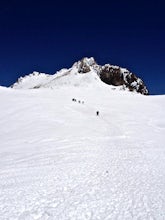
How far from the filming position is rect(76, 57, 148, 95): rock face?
18088 centimetres

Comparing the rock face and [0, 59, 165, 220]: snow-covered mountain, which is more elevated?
the rock face

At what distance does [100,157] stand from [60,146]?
452 cm

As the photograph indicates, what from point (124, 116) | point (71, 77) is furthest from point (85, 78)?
point (124, 116)

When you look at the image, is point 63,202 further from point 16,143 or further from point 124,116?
point 124,116

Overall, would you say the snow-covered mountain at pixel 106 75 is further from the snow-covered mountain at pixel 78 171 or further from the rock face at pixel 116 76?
the snow-covered mountain at pixel 78 171

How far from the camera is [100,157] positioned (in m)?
18.7

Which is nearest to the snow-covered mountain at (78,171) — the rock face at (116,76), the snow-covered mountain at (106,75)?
the snow-covered mountain at (106,75)

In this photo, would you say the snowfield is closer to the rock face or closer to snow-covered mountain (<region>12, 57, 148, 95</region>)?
snow-covered mountain (<region>12, 57, 148, 95</region>)

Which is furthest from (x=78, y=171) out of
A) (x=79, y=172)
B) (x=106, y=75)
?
(x=106, y=75)

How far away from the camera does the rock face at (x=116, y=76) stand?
181 m

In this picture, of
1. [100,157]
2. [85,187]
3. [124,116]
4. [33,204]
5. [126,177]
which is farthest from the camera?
[124,116]

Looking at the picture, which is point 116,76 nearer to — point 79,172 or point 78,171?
point 78,171

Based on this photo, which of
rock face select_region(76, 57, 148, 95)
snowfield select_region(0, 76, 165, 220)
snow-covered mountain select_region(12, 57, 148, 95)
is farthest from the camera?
rock face select_region(76, 57, 148, 95)

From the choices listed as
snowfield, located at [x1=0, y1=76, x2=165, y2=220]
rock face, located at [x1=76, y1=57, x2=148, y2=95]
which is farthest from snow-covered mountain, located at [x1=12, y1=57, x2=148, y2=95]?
snowfield, located at [x1=0, y1=76, x2=165, y2=220]
